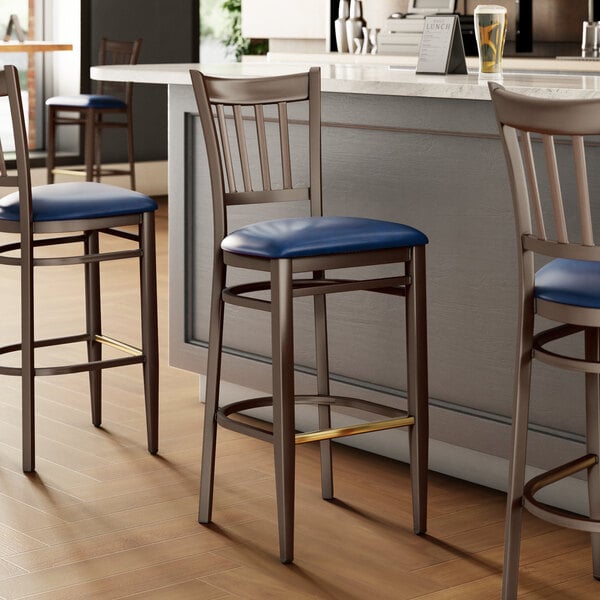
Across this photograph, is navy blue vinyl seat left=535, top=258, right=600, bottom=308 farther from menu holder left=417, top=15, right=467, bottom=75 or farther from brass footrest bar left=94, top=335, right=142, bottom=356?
brass footrest bar left=94, top=335, right=142, bottom=356

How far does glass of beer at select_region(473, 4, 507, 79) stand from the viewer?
3.27 meters

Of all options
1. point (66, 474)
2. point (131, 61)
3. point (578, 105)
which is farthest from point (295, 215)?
point (131, 61)

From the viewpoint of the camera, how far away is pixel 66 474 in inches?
129

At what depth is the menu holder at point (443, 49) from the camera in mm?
3377

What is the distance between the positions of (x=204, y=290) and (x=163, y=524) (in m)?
1.12

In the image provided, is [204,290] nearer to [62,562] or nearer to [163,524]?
[163,524]

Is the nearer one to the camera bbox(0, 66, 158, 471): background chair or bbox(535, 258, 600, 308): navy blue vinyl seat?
bbox(535, 258, 600, 308): navy blue vinyl seat

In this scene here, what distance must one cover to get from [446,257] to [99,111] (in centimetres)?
525

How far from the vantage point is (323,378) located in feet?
10.0

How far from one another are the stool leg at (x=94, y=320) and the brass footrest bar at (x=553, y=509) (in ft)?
5.56

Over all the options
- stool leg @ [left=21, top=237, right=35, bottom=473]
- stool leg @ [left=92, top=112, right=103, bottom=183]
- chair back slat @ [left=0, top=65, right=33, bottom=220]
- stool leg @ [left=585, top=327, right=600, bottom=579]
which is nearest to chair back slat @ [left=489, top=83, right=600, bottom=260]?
stool leg @ [left=585, top=327, right=600, bottom=579]

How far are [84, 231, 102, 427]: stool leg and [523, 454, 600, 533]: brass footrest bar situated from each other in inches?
66.7

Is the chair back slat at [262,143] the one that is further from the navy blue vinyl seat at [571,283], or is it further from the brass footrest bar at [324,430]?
the navy blue vinyl seat at [571,283]

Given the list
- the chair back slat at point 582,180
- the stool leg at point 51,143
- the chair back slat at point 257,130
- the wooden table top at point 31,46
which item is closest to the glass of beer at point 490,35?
→ the chair back slat at point 257,130
